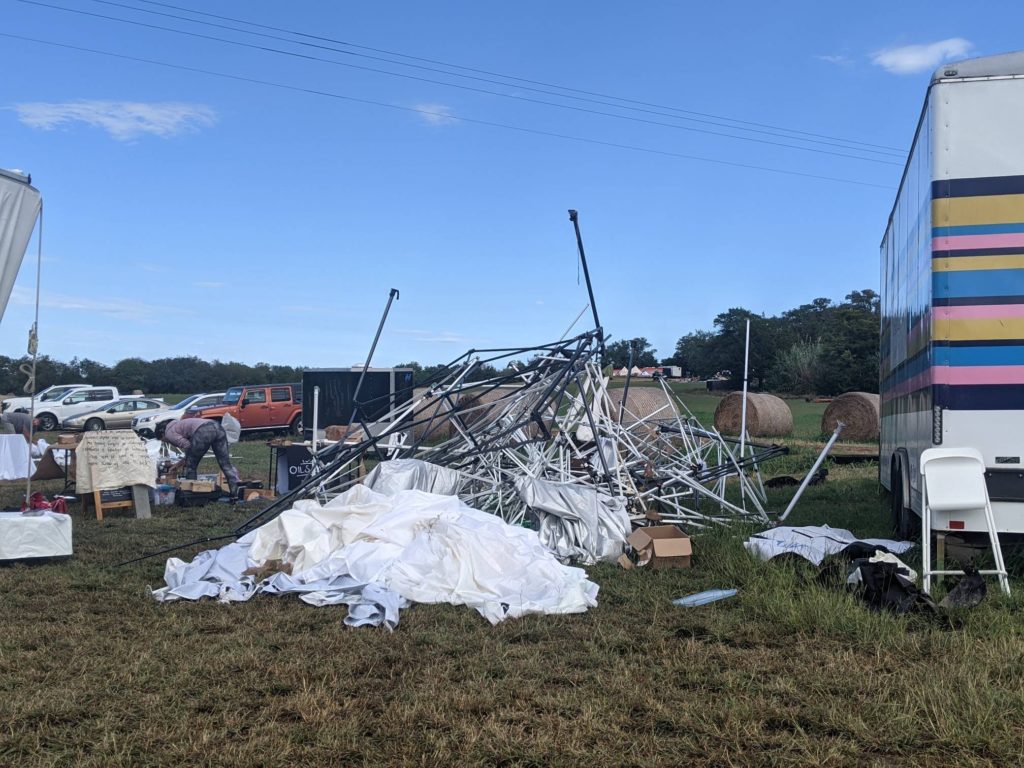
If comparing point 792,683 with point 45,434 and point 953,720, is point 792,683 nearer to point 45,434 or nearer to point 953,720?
point 953,720

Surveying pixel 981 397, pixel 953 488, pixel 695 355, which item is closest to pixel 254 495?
pixel 953 488

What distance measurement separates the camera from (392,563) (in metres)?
6.74

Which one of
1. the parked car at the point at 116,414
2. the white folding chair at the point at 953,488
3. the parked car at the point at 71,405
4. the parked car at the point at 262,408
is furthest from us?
the parked car at the point at 71,405

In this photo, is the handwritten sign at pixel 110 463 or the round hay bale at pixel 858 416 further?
the round hay bale at pixel 858 416

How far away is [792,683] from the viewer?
14.6ft

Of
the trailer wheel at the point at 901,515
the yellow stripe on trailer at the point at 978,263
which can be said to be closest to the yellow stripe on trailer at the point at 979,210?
the yellow stripe on trailer at the point at 978,263

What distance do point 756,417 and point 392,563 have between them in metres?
17.9

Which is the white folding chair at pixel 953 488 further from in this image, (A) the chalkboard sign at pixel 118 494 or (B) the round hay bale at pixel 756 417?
(B) the round hay bale at pixel 756 417

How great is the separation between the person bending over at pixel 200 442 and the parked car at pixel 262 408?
12.9 m

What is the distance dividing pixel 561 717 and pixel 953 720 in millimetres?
1639

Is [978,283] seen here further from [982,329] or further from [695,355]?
[695,355]

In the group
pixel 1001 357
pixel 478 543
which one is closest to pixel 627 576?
pixel 478 543

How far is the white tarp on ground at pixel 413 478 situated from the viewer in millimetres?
8547

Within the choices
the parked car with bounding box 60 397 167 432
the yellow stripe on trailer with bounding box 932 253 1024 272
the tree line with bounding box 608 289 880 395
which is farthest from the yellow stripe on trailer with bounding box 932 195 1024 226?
the tree line with bounding box 608 289 880 395
